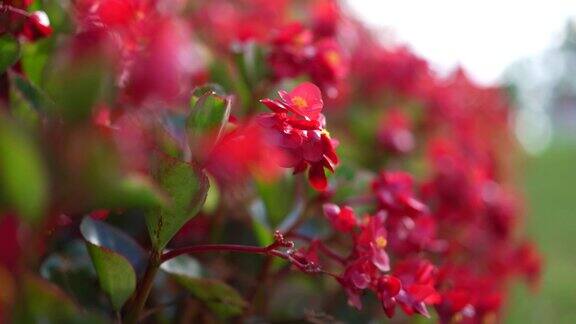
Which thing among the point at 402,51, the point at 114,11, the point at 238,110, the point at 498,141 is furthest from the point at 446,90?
the point at 114,11

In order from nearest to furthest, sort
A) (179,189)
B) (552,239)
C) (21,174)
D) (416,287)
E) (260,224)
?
(21,174), (179,189), (416,287), (260,224), (552,239)

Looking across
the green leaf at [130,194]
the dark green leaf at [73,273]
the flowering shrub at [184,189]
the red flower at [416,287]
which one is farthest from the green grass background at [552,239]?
the green leaf at [130,194]

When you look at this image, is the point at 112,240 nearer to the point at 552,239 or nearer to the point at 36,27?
the point at 36,27

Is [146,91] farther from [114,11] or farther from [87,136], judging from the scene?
[87,136]

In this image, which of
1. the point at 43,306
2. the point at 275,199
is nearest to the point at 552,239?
the point at 275,199

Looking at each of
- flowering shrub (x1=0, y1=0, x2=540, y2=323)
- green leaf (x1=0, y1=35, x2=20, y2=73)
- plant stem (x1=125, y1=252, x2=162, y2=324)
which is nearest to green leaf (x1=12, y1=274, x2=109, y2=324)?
flowering shrub (x1=0, y1=0, x2=540, y2=323)

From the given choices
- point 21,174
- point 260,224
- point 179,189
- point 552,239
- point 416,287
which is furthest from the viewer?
point 552,239

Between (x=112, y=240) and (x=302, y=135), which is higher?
(x=302, y=135)
